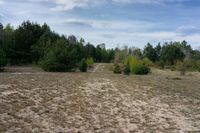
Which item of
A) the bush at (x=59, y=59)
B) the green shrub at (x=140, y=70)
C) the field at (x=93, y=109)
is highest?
the bush at (x=59, y=59)

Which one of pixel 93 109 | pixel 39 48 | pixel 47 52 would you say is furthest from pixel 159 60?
pixel 93 109

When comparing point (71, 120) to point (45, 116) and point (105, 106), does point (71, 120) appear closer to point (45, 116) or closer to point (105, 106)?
point (45, 116)

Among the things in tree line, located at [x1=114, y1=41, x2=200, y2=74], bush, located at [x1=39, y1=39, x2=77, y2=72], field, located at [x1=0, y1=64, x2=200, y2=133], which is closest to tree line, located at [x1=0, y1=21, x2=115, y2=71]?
bush, located at [x1=39, y1=39, x2=77, y2=72]

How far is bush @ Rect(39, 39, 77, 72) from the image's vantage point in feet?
131

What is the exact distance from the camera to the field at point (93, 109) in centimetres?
1235

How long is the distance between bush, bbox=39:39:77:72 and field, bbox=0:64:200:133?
1853 centimetres

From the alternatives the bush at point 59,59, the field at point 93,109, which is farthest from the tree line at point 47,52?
the field at point 93,109

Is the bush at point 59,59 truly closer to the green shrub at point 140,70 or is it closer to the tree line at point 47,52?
the tree line at point 47,52

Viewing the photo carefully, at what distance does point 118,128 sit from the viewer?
12664 millimetres

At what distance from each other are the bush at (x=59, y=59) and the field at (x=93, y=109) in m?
18.5

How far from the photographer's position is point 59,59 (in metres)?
40.3

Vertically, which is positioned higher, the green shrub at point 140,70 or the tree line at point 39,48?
the tree line at point 39,48

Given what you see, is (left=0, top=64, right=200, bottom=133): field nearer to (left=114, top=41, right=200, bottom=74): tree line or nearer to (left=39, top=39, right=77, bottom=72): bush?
(left=39, top=39, right=77, bottom=72): bush

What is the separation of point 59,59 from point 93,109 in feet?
83.6
